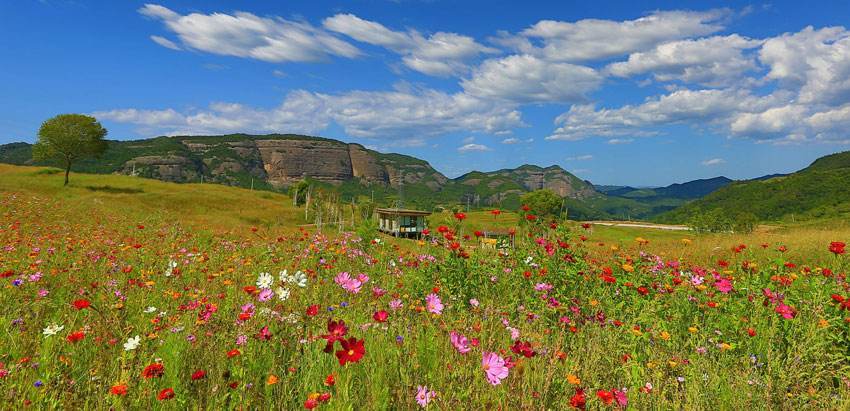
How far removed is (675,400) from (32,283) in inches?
246

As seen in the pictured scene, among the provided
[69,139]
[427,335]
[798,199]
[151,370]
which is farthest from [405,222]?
[798,199]

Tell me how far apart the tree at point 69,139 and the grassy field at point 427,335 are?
53550 mm

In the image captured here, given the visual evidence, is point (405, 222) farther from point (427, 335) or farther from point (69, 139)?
point (427, 335)

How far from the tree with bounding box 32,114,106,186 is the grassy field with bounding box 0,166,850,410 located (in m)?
53.5

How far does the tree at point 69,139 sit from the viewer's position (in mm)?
47031

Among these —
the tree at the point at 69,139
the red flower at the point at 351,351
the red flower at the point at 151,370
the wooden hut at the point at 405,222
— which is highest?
the tree at the point at 69,139

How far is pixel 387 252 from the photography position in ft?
24.8

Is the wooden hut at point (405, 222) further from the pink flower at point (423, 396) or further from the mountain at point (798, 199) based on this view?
the mountain at point (798, 199)

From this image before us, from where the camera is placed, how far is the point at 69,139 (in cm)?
4725

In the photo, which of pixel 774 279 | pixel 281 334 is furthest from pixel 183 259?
pixel 774 279

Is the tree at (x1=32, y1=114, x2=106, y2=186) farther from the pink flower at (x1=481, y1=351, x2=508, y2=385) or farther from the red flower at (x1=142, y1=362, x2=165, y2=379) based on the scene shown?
the pink flower at (x1=481, y1=351, x2=508, y2=385)

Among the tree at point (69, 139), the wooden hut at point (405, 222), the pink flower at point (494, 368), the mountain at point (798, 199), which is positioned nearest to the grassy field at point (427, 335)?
the pink flower at point (494, 368)

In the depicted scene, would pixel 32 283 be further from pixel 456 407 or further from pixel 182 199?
pixel 182 199

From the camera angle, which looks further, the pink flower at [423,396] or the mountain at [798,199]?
the mountain at [798,199]
